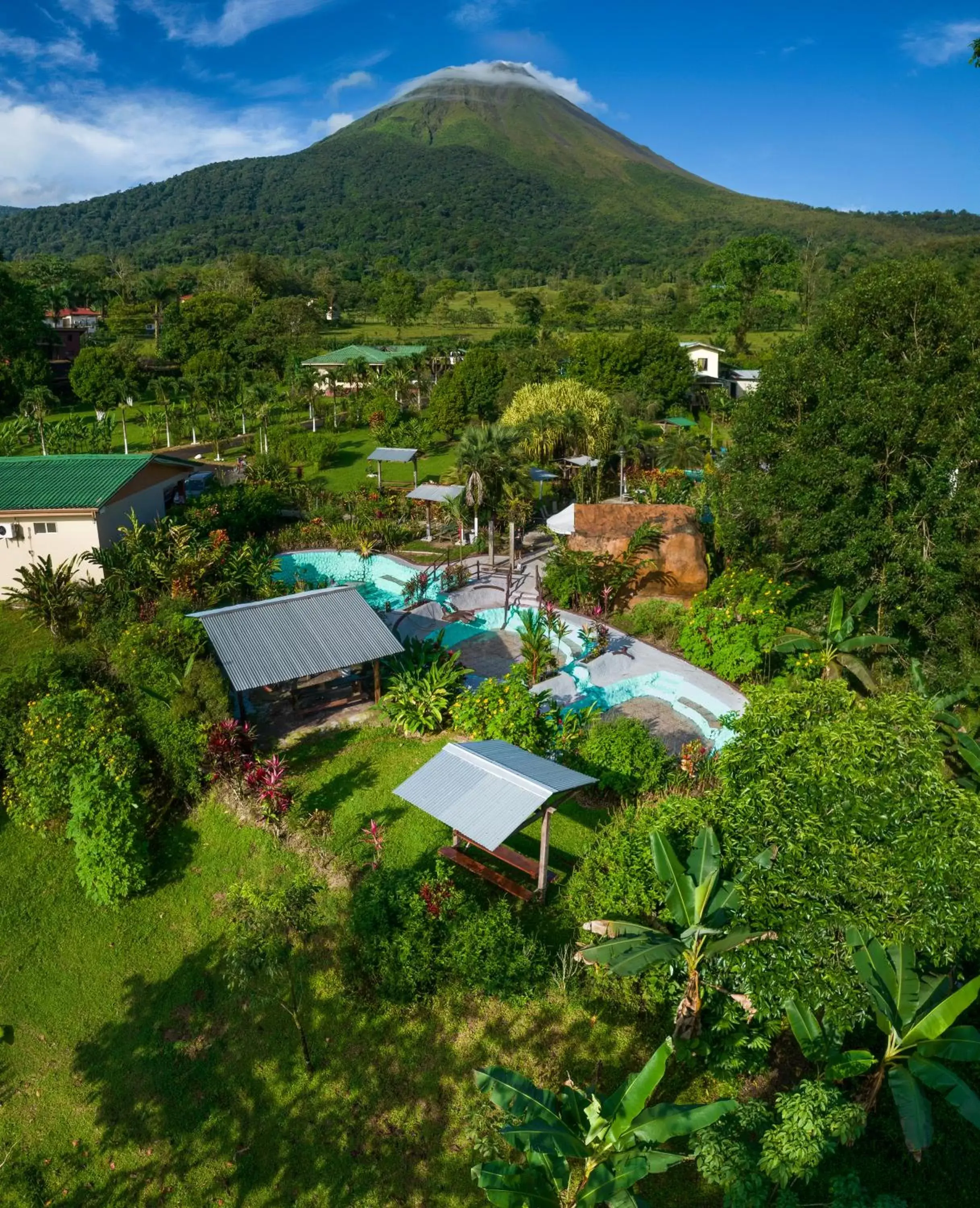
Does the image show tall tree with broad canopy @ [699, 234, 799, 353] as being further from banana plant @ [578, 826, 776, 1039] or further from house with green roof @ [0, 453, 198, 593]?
banana plant @ [578, 826, 776, 1039]

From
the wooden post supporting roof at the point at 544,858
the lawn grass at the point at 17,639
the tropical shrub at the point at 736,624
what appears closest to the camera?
the wooden post supporting roof at the point at 544,858

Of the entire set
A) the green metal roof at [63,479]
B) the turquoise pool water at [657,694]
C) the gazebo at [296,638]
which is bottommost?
the turquoise pool water at [657,694]

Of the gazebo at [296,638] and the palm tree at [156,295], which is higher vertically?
the palm tree at [156,295]

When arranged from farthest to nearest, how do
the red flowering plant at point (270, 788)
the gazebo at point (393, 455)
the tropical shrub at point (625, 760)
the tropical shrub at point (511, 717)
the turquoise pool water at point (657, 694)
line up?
the gazebo at point (393, 455) < the turquoise pool water at point (657, 694) < the tropical shrub at point (511, 717) < the tropical shrub at point (625, 760) < the red flowering plant at point (270, 788)

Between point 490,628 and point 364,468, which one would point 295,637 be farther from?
point 364,468

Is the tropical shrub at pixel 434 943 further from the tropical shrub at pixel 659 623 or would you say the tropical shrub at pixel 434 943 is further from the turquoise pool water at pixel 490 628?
the tropical shrub at pixel 659 623

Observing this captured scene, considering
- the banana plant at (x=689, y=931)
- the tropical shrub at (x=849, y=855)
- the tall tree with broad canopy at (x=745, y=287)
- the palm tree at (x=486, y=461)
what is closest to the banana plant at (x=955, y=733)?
the tropical shrub at (x=849, y=855)

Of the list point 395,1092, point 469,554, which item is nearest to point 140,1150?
point 395,1092

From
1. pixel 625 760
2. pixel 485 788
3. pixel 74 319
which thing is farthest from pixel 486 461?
pixel 74 319
